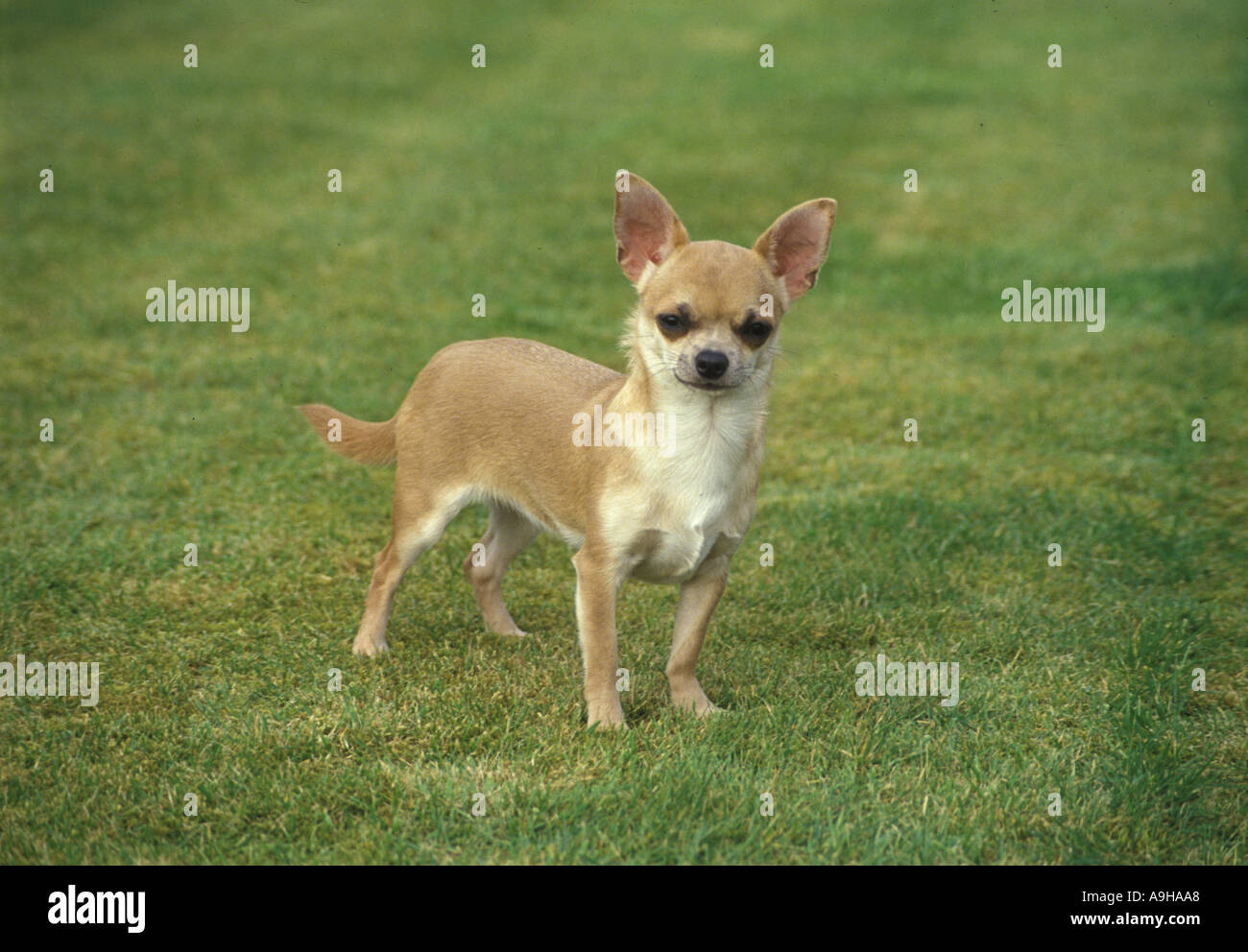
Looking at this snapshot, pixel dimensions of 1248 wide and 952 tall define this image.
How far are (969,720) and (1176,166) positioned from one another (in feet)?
36.8

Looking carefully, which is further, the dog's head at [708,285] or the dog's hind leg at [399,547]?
the dog's hind leg at [399,547]

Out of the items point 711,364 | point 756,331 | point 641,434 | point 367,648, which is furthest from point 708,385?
point 367,648

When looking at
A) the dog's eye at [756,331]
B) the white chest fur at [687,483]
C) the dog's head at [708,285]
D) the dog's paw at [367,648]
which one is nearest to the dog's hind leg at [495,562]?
the dog's paw at [367,648]

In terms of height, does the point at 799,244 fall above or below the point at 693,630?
above

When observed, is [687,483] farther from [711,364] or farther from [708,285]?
[708,285]

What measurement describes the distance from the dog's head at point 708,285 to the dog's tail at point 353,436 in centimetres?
134

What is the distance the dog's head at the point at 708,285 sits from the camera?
4.38 m

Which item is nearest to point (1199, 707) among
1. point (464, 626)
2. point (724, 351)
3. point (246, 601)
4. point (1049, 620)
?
point (1049, 620)

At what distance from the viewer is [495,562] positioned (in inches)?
222

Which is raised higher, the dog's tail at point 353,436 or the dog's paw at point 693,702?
the dog's tail at point 353,436

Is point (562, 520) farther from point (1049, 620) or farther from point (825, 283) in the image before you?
point (825, 283)

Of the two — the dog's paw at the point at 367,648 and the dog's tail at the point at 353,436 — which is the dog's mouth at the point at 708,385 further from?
the dog's paw at the point at 367,648

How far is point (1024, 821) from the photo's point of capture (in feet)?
13.9

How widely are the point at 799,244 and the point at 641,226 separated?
541mm
